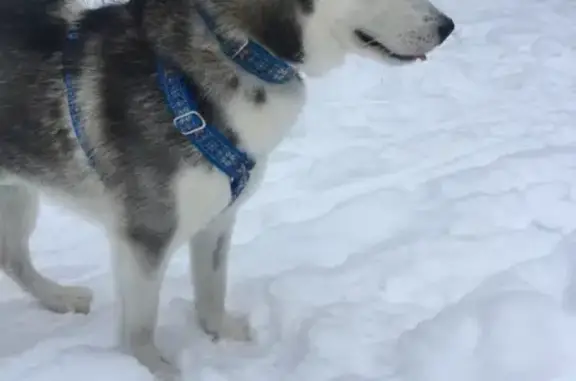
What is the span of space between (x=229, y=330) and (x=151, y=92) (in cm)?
73

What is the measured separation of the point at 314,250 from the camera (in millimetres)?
2541

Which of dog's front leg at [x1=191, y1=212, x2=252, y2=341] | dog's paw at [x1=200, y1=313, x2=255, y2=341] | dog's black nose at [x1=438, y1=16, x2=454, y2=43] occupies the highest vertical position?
dog's black nose at [x1=438, y1=16, x2=454, y2=43]

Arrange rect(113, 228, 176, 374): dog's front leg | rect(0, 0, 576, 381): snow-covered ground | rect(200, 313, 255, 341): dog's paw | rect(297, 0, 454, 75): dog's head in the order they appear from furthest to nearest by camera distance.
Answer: rect(200, 313, 255, 341): dog's paw, rect(0, 0, 576, 381): snow-covered ground, rect(113, 228, 176, 374): dog's front leg, rect(297, 0, 454, 75): dog's head

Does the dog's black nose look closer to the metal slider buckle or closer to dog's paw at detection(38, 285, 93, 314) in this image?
the metal slider buckle

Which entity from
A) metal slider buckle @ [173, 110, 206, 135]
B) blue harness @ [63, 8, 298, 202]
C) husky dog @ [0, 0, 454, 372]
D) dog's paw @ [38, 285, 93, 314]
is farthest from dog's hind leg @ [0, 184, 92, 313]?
metal slider buckle @ [173, 110, 206, 135]

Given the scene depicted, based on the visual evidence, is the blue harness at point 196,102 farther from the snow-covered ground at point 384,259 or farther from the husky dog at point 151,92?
the snow-covered ground at point 384,259

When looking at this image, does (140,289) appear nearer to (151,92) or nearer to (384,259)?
(151,92)

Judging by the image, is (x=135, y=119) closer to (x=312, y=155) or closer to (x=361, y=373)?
(x=361, y=373)

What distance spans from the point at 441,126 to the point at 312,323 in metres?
1.52

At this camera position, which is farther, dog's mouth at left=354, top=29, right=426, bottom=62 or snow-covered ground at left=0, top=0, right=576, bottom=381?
snow-covered ground at left=0, top=0, right=576, bottom=381

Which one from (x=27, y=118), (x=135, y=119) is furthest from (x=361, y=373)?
(x=27, y=118)

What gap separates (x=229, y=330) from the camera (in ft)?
7.10

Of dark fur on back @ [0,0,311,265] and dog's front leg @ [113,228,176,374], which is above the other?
dark fur on back @ [0,0,311,265]

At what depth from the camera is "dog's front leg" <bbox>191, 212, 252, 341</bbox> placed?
2.12 meters
